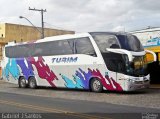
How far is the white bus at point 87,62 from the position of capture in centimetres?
2403

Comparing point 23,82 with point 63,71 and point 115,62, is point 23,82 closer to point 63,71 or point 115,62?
point 63,71

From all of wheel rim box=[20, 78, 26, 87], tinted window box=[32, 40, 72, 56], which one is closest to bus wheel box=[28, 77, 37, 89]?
wheel rim box=[20, 78, 26, 87]

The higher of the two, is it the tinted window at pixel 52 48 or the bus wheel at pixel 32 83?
the tinted window at pixel 52 48

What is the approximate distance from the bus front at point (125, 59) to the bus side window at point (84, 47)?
2.05 feet

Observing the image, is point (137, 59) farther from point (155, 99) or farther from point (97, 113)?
point (97, 113)

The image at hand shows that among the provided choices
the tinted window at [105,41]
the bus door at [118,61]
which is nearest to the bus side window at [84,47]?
the tinted window at [105,41]

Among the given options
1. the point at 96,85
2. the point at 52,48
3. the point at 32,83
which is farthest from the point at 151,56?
the point at 32,83

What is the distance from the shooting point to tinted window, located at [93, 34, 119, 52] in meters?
24.5

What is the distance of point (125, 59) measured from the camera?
78.8 feet

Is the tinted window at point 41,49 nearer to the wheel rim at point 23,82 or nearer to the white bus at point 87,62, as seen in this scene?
the white bus at point 87,62

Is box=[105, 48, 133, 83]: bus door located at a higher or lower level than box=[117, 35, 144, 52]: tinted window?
lower

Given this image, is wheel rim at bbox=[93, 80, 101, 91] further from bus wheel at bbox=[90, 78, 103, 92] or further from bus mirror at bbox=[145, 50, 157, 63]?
bus mirror at bbox=[145, 50, 157, 63]

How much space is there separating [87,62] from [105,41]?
1.88 m

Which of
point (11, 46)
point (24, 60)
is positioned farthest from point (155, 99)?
point (11, 46)
